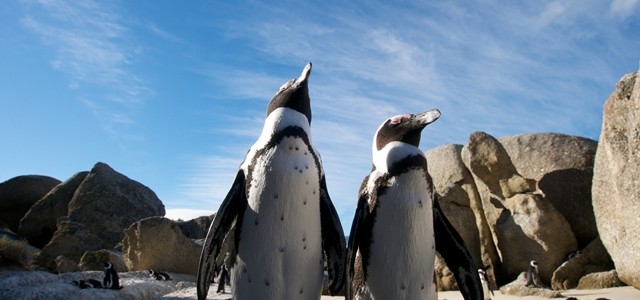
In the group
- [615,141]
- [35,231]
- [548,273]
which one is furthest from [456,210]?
[35,231]

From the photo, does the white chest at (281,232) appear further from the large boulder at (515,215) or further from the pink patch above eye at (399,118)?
the large boulder at (515,215)

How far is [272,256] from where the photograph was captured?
357cm

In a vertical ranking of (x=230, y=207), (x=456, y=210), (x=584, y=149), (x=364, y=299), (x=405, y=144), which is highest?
(x=584, y=149)

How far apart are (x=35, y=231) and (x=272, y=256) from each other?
62.7 feet

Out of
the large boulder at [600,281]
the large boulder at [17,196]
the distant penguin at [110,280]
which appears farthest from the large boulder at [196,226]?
the large boulder at [600,281]

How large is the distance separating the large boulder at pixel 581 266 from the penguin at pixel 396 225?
356 inches

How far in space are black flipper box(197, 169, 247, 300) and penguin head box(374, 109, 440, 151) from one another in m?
1.04

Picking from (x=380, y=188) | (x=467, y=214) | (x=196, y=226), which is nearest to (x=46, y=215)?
(x=196, y=226)

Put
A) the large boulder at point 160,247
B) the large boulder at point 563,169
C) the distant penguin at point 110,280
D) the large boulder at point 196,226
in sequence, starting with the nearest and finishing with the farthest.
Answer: the distant penguin at point 110,280, the large boulder at point 160,247, the large boulder at point 563,169, the large boulder at point 196,226

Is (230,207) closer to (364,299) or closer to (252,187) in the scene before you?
(252,187)

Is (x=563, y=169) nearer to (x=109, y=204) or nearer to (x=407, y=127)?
(x=407, y=127)

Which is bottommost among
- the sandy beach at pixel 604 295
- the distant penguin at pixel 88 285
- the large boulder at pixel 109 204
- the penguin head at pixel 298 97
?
the sandy beach at pixel 604 295

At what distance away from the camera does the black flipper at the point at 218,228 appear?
392 centimetres

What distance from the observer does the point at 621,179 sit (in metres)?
9.34
